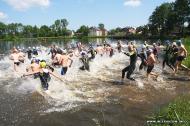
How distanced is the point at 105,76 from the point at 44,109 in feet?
27.1

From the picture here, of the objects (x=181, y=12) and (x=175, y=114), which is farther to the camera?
(x=181, y=12)

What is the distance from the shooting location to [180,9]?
9775 cm

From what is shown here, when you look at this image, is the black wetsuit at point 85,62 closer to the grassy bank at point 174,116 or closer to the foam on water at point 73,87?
the foam on water at point 73,87

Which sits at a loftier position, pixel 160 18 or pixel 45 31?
pixel 160 18

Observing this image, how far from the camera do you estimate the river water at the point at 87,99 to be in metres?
10.8

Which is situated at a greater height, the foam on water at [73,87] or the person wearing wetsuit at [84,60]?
the person wearing wetsuit at [84,60]

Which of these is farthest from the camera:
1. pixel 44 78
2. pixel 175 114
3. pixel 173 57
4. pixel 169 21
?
pixel 169 21

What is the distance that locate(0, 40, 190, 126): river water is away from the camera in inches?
427

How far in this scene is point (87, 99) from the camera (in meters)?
13.6

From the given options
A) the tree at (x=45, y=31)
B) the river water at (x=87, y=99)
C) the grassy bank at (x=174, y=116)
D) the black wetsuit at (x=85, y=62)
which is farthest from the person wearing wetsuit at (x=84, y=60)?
the tree at (x=45, y=31)

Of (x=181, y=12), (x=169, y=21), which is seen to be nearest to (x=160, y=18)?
(x=169, y=21)

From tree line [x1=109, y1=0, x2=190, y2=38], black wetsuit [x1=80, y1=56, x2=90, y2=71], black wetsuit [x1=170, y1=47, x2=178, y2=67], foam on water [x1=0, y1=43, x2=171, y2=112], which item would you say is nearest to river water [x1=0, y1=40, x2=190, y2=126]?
foam on water [x1=0, y1=43, x2=171, y2=112]

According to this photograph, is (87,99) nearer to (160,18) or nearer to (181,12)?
(181,12)

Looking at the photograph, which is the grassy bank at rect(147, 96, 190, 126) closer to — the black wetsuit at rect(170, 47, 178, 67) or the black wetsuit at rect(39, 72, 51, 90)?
the black wetsuit at rect(39, 72, 51, 90)
